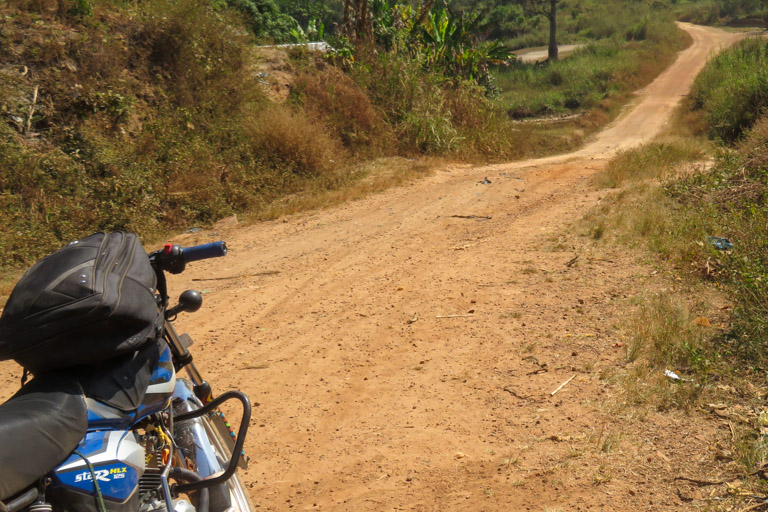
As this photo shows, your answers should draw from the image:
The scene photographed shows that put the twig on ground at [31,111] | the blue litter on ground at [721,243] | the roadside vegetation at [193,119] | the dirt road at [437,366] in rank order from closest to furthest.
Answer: the dirt road at [437,366] → the blue litter on ground at [721,243] → the roadside vegetation at [193,119] → the twig on ground at [31,111]

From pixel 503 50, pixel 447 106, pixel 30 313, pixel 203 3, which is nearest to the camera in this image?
pixel 30 313

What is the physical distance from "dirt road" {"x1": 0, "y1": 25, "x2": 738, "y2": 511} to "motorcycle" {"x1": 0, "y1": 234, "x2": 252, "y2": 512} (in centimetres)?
98

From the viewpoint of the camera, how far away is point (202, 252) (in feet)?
8.42

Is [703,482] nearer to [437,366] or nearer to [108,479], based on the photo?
[437,366]

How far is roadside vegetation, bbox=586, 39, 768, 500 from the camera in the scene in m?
3.80

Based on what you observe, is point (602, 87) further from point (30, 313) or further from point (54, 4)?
point (30, 313)

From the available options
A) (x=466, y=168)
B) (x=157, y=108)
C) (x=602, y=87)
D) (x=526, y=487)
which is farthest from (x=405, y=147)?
(x=602, y=87)

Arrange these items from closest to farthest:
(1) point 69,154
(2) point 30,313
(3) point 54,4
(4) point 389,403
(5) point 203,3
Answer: (2) point 30,313 < (4) point 389,403 < (1) point 69,154 < (3) point 54,4 < (5) point 203,3

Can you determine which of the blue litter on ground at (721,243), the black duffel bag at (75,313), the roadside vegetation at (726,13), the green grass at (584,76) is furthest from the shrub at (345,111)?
the roadside vegetation at (726,13)

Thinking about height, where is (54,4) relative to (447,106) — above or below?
above

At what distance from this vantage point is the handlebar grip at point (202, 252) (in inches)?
100

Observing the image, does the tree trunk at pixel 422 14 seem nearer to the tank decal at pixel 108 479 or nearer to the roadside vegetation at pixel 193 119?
the roadside vegetation at pixel 193 119

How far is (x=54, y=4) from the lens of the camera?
1080 cm

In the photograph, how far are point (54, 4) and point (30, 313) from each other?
425 inches
